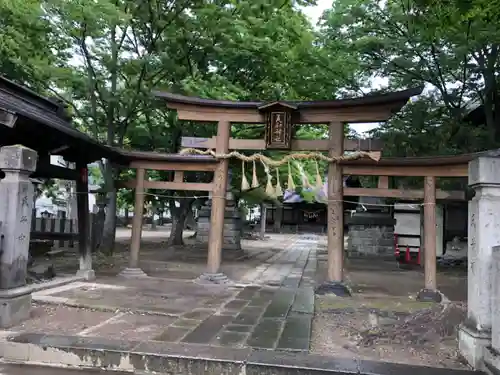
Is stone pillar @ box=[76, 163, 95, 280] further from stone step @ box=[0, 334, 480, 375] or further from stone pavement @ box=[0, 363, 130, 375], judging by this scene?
stone pavement @ box=[0, 363, 130, 375]

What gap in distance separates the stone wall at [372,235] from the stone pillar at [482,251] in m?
14.8

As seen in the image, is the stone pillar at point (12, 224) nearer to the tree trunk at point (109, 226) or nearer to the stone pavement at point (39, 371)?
the stone pavement at point (39, 371)

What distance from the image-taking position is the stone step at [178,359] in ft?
16.9

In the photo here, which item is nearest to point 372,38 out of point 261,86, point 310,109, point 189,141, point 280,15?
point 280,15

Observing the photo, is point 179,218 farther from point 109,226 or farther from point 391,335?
point 391,335

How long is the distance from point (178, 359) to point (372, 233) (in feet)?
54.2

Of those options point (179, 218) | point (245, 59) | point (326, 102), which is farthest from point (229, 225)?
point (326, 102)

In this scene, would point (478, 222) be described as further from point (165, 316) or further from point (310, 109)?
point (310, 109)

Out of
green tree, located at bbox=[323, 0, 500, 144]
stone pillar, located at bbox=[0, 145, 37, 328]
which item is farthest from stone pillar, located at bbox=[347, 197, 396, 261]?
stone pillar, located at bbox=[0, 145, 37, 328]

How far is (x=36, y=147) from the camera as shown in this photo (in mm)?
9688

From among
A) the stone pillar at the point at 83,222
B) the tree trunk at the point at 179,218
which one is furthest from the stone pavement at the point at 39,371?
the tree trunk at the point at 179,218

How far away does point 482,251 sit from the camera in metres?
5.35

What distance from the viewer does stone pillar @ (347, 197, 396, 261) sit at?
66.0 ft

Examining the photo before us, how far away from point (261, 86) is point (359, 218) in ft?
27.5
